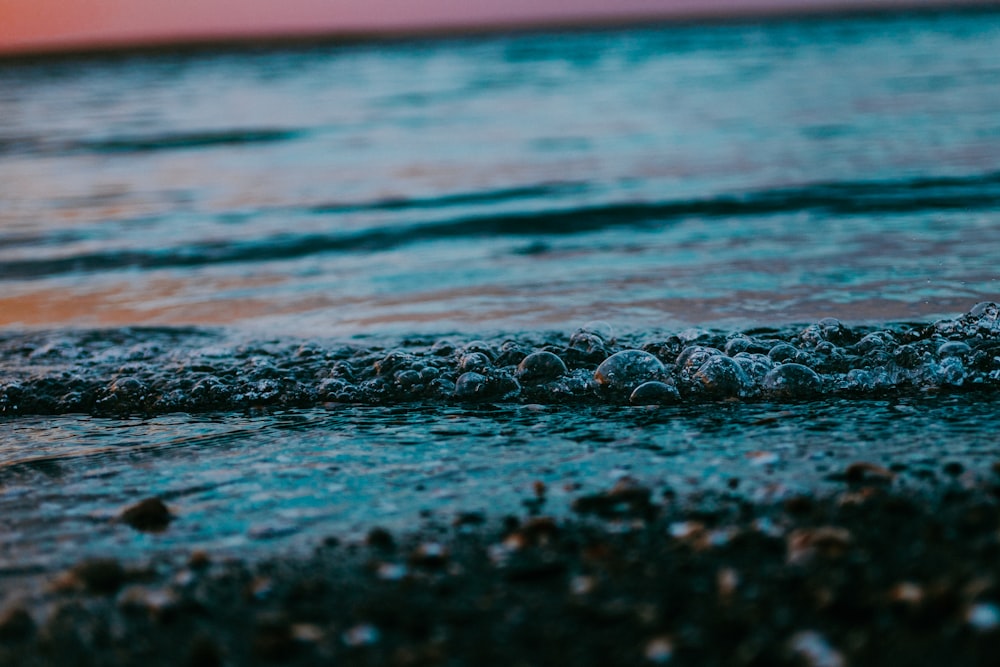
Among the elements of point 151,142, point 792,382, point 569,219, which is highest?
point 151,142

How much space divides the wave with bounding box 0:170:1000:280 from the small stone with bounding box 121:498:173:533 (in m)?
4.97

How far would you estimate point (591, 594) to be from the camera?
7.47ft

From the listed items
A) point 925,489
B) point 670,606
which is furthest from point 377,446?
point 925,489

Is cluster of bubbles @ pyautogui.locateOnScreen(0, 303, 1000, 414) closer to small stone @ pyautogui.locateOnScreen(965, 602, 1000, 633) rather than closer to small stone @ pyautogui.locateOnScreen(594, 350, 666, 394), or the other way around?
small stone @ pyautogui.locateOnScreen(594, 350, 666, 394)

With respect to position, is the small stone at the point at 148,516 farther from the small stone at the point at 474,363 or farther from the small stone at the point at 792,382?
the small stone at the point at 792,382

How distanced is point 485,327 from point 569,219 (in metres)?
3.56

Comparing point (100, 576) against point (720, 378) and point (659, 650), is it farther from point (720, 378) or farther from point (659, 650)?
point (720, 378)

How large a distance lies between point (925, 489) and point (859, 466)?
20 centimetres

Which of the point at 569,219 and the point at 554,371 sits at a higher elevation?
the point at 569,219

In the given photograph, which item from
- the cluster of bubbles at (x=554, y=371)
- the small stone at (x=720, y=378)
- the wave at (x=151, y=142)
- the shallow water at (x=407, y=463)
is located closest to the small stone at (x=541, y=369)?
the cluster of bubbles at (x=554, y=371)

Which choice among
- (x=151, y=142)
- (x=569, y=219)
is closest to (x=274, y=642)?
(x=569, y=219)

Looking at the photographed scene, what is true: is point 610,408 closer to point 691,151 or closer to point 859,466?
point 859,466

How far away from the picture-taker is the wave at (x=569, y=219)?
7.82 metres

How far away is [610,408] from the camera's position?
12.6ft
